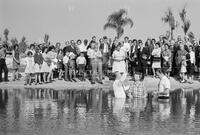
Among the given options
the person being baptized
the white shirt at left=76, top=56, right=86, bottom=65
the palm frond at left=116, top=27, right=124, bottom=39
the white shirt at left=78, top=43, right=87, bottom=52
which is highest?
the palm frond at left=116, top=27, right=124, bottom=39

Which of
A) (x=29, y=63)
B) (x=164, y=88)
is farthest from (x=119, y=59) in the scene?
(x=164, y=88)

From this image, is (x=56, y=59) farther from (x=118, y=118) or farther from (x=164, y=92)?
(x=118, y=118)

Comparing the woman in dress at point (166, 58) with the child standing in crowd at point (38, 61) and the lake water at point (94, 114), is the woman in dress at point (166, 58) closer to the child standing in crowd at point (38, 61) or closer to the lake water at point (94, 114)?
the lake water at point (94, 114)

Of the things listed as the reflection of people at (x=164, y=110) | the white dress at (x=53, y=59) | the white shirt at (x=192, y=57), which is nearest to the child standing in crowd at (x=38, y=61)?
the white dress at (x=53, y=59)

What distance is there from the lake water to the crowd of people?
3.73 m

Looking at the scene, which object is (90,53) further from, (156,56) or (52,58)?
(156,56)

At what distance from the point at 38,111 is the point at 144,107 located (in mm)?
3367

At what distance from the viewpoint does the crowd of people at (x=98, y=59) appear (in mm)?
23656

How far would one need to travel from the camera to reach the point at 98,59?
77.8 feet

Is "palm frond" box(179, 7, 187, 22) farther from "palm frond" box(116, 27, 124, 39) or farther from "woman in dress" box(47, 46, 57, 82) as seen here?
"woman in dress" box(47, 46, 57, 82)

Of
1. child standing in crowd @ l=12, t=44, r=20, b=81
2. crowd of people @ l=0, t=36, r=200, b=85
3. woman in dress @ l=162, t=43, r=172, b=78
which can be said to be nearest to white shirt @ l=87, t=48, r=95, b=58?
crowd of people @ l=0, t=36, r=200, b=85

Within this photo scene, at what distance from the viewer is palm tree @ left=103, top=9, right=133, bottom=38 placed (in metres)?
47.2

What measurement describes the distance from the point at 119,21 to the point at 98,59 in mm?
24299

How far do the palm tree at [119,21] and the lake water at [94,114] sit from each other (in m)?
27.4
